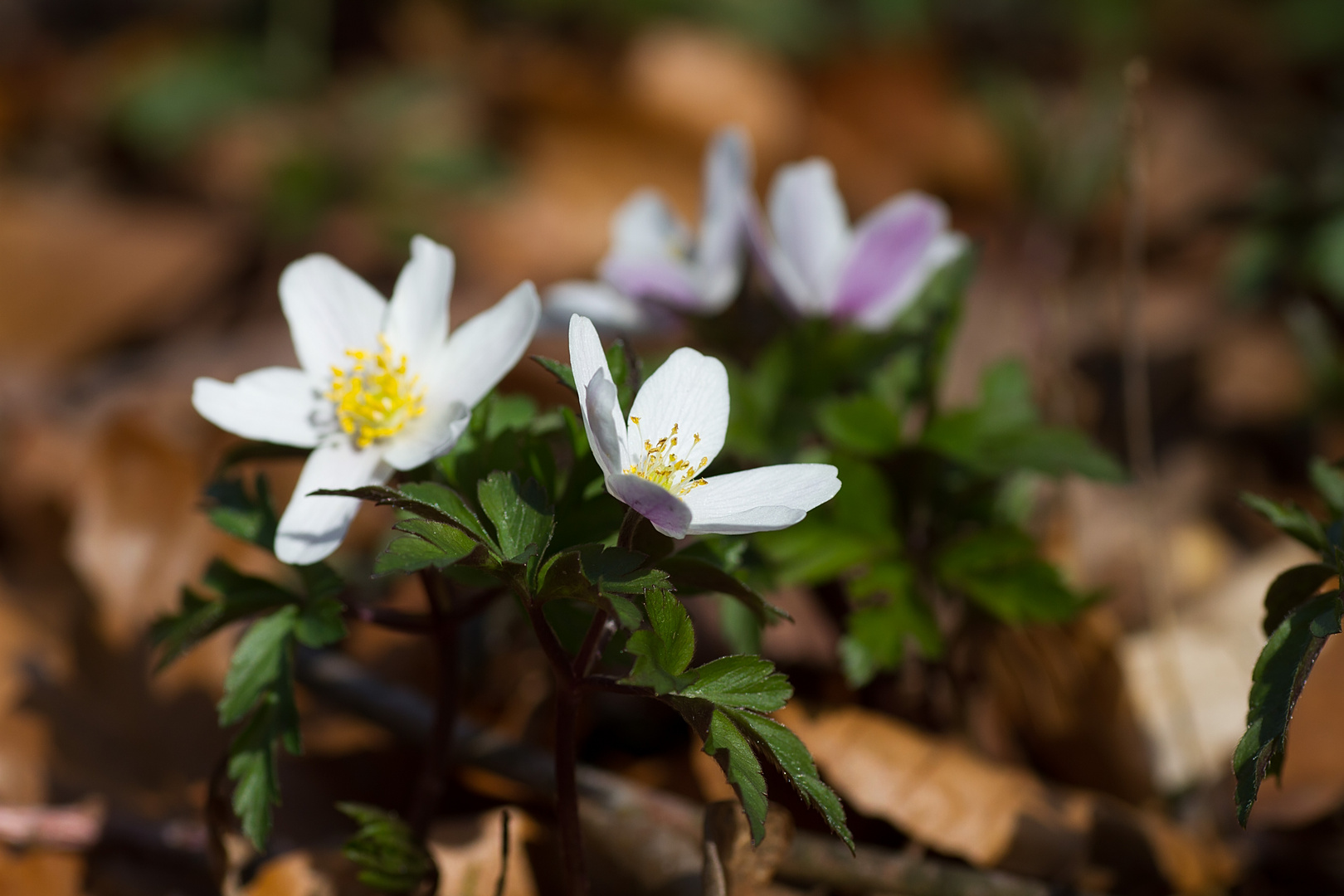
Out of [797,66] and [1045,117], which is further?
[797,66]

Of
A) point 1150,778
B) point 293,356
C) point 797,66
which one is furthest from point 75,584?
point 797,66

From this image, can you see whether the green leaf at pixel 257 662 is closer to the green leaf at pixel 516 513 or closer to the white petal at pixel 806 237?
the green leaf at pixel 516 513

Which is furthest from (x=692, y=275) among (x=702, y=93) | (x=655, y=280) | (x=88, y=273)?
(x=88, y=273)

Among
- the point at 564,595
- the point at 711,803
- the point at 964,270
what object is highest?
the point at 964,270

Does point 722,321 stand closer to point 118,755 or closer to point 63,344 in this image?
point 118,755

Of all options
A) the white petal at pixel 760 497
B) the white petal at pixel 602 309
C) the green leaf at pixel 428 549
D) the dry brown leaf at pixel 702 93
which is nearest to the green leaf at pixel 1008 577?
the white petal at pixel 760 497

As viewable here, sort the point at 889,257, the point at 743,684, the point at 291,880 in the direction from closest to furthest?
1. the point at 743,684
2. the point at 291,880
3. the point at 889,257

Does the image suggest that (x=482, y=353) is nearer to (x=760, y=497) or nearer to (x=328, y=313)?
(x=328, y=313)

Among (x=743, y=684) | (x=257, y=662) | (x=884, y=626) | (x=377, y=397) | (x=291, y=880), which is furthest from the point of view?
(x=884, y=626)
